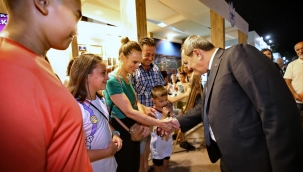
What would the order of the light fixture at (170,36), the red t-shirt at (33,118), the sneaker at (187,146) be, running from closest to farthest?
the red t-shirt at (33,118) < the sneaker at (187,146) < the light fixture at (170,36)

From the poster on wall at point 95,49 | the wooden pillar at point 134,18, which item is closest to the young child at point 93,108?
the wooden pillar at point 134,18

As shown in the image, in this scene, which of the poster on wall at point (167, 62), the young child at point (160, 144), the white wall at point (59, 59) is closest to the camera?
the young child at point (160, 144)

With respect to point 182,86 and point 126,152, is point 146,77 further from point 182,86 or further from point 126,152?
point 182,86

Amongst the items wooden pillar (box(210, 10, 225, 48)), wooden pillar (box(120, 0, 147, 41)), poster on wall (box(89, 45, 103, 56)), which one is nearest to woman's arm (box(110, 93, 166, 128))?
wooden pillar (box(120, 0, 147, 41))

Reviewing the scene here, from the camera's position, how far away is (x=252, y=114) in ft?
4.31

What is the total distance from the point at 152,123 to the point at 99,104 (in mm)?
839

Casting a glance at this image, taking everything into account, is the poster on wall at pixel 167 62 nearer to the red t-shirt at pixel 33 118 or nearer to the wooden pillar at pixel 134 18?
the wooden pillar at pixel 134 18

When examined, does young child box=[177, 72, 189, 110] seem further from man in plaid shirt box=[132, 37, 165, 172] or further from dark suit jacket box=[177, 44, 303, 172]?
dark suit jacket box=[177, 44, 303, 172]

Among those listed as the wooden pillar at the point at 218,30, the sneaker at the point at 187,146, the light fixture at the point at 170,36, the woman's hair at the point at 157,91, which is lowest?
the sneaker at the point at 187,146

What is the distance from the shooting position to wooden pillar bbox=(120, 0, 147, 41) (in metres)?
3.04

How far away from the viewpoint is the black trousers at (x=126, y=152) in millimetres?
2049

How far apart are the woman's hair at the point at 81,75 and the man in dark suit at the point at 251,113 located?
113 cm

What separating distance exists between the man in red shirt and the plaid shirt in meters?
1.98

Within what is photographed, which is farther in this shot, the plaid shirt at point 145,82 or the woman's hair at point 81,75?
the plaid shirt at point 145,82
